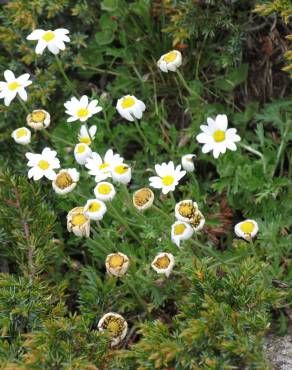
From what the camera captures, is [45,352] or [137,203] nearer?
[45,352]

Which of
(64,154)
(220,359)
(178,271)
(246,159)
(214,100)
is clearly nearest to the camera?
(220,359)

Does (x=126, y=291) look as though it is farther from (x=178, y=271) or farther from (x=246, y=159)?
(x=246, y=159)

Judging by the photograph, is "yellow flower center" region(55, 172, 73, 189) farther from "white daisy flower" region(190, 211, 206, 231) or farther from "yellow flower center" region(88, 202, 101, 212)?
"white daisy flower" region(190, 211, 206, 231)

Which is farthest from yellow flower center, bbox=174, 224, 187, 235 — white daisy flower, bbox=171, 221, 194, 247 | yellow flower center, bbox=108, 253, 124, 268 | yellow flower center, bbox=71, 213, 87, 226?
yellow flower center, bbox=71, 213, 87, 226

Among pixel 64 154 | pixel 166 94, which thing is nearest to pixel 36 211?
pixel 64 154

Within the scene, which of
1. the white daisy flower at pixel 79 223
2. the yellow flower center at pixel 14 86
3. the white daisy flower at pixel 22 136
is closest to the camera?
the white daisy flower at pixel 79 223

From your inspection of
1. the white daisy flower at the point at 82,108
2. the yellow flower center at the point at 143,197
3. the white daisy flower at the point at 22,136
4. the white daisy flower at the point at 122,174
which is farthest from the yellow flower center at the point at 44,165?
the yellow flower center at the point at 143,197

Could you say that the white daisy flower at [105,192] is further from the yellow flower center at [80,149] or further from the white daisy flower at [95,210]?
the yellow flower center at [80,149]
